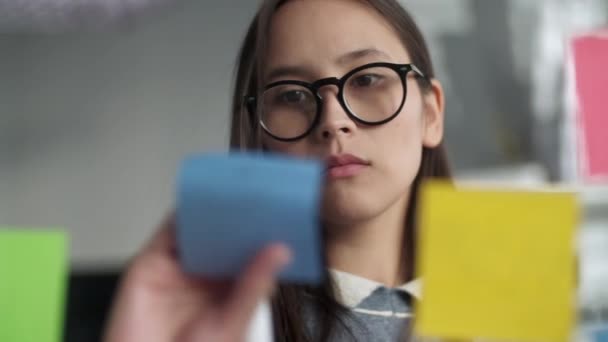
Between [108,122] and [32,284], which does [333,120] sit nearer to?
[32,284]

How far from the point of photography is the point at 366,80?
1.56 ft

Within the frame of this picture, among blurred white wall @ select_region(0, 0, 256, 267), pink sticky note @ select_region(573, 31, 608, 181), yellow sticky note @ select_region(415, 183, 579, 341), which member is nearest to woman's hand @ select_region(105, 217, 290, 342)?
yellow sticky note @ select_region(415, 183, 579, 341)

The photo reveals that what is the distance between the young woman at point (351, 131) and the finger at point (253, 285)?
0.14 meters

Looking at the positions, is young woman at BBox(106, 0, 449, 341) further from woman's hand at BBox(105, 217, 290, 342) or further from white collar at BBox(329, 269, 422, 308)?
woman's hand at BBox(105, 217, 290, 342)

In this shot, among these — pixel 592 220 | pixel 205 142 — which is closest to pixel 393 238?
pixel 592 220

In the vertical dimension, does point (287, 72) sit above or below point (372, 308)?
above

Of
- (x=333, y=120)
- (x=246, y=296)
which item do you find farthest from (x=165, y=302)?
(x=333, y=120)

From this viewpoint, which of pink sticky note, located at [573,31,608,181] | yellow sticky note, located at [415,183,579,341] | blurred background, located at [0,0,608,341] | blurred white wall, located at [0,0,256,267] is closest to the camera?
yellow sticky note, located at [415,183,579,341]

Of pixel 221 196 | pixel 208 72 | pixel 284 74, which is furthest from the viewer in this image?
pixel 208 72

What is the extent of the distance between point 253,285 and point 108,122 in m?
1.17

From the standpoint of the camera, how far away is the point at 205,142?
133cm

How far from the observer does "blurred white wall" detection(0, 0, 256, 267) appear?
4.37ft

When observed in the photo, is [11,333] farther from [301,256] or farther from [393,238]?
[393,238]

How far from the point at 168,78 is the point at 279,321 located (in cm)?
94
